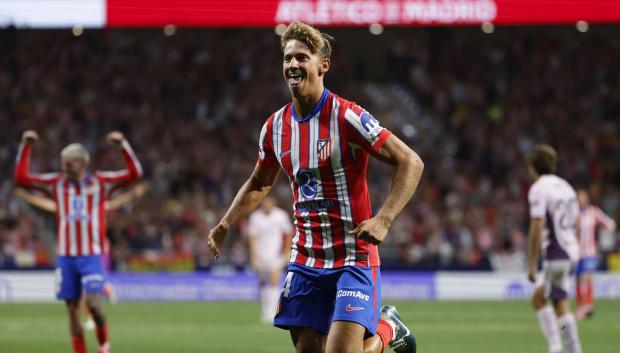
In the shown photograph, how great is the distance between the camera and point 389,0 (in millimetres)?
21016

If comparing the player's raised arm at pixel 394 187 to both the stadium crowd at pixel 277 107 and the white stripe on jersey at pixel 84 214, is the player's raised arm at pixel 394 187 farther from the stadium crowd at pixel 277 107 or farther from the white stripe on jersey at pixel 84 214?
the stadium crowd at pixel 277 107

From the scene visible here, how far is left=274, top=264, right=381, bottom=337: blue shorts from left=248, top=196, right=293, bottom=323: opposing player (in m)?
11.8

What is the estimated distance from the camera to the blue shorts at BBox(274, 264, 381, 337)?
6.52m

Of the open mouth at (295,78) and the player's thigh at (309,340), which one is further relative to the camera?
the player's thigh at (309,340)

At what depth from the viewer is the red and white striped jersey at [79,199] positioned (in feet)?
37.0

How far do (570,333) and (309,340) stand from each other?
166 inches

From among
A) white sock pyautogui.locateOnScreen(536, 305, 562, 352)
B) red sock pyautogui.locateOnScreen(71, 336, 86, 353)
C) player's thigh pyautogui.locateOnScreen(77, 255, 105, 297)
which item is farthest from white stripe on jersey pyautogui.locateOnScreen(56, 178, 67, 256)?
white sock pyautogui.locateOnScreen(536, 305, 562, 352)

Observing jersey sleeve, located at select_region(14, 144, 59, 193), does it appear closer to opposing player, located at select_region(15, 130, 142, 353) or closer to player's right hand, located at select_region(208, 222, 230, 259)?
opposing player, located at select_region(15, 130, 142, 353)

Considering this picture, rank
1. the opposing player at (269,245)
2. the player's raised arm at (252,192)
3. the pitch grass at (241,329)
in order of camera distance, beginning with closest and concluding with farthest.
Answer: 1. the player's raised arm at (252,192)
2. the pitch grass at (241,329)
3. the opposing player at (269,245)

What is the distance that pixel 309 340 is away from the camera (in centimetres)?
670

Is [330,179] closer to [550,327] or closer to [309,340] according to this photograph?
[309,340]

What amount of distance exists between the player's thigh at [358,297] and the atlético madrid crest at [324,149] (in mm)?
716

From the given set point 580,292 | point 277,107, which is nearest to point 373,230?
point 580,292

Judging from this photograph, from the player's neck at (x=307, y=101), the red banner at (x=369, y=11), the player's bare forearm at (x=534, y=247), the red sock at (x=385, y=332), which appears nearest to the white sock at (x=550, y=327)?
the player's bare forearm at (x=534, y=247)
